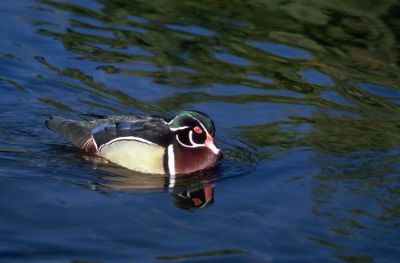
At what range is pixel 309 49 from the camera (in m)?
16.5

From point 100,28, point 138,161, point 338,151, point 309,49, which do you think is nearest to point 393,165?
point 338,151

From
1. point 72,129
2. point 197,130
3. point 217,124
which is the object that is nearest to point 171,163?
point 197,130

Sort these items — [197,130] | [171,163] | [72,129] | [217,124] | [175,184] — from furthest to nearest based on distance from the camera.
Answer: [217,124]
[72,129]
[197,130]
[171,163]
[175,184]

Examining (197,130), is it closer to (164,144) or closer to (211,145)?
(211,145)

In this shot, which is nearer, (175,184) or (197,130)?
(175,184)

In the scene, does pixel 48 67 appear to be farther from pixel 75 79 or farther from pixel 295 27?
pixel 295 27

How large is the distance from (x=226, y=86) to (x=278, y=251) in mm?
5328

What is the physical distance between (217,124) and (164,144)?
1.59m

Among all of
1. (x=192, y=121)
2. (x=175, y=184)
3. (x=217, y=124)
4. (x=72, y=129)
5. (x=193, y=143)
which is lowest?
(x=175, y=184)

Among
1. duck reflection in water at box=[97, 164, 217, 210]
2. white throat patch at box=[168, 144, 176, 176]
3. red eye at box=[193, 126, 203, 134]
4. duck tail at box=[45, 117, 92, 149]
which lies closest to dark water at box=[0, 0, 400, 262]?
duck reflection in water at box=[97, 164, 217, 210]

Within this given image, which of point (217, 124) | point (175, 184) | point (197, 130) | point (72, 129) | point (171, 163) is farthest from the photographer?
point (217, 124)

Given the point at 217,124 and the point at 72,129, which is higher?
the point at 217,124

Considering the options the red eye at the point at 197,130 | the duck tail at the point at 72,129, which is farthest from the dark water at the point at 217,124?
the red eye at the point at 197,130

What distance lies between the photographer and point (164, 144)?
12.3 meters
